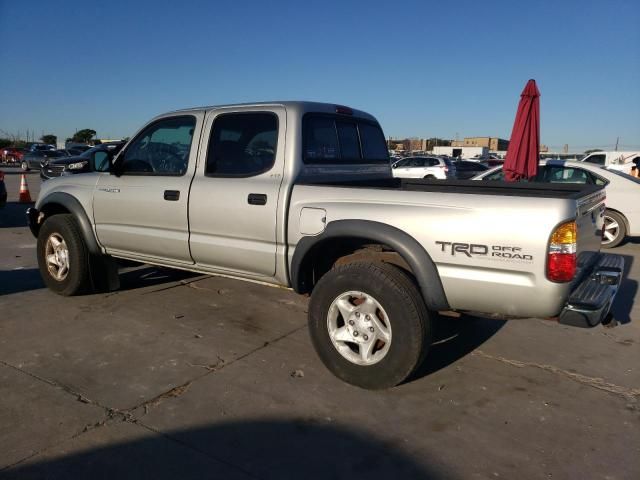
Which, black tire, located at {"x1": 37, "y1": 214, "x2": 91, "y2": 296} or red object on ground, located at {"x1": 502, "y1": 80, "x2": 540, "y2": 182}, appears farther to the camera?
red object on ground, located at {"x1": 502, "y1": 80, "x2": 540, "y2": 182}

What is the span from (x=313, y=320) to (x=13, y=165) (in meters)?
40.3

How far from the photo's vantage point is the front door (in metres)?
4.29

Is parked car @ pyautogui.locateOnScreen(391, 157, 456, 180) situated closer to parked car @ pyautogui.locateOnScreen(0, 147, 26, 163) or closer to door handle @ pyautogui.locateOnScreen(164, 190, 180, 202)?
door handle @ pyautogui.locateOnScreen(164, 190, 180, 202)

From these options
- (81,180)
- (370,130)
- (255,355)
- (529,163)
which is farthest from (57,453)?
(529,163)

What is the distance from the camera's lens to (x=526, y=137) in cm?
690

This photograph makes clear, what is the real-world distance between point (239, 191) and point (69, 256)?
7.28 feet

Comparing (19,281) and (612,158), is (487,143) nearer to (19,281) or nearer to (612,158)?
(612,158)

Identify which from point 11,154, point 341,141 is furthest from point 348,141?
point 11,154

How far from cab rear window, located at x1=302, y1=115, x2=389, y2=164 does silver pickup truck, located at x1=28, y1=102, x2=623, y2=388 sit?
0.7 inches

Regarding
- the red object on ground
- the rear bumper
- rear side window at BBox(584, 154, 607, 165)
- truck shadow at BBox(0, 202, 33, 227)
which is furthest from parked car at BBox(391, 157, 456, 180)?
the rear bumper

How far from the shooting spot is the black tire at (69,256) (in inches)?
194

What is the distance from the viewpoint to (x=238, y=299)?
5234 millimetres

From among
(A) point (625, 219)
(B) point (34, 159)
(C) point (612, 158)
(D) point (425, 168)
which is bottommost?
(A) point (625, 219)

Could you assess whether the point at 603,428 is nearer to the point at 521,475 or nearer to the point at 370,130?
the point at 521,475
